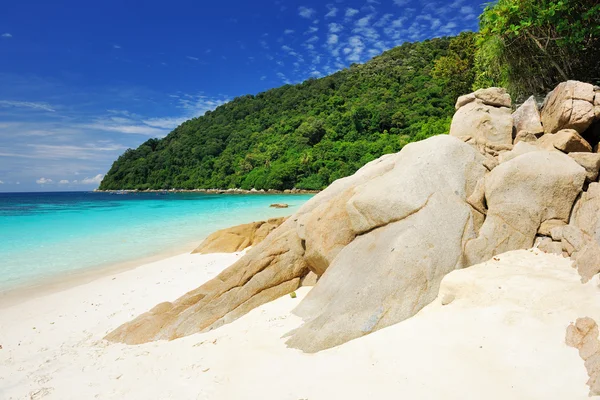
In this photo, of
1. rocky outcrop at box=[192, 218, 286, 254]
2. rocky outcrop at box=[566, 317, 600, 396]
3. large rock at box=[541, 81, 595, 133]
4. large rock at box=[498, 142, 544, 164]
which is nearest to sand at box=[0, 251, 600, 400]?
rocky outcrop at box=[566, 317, 600, 396]

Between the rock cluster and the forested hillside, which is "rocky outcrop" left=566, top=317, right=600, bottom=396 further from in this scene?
the forested hillside

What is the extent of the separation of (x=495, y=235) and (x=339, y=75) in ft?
334

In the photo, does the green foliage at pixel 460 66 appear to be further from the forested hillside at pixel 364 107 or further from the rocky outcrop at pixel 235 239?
the rocky outcrop at pixel 235 239

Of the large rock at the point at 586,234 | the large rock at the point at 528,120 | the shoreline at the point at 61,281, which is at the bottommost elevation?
the shoreline at the point at 61,281

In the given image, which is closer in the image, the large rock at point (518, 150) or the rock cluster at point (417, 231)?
the rock cluster at point (417, 231)

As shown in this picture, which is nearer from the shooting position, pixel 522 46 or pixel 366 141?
Result: pixel 522 46

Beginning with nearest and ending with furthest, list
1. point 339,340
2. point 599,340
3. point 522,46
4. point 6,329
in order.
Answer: point 599,340 → point 339,340 → point 6,329 → point 522,46

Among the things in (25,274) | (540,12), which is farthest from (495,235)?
(25,274)

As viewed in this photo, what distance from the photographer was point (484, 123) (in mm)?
8719

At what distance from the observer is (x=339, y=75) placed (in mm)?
100250

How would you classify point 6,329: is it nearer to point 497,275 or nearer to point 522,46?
point 497,275

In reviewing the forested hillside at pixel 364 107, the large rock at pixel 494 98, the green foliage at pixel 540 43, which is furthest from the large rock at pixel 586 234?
the forested hillside at pixel 364 107

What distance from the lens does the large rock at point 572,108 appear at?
25.0 ft

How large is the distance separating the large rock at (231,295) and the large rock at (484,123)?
534 cm
